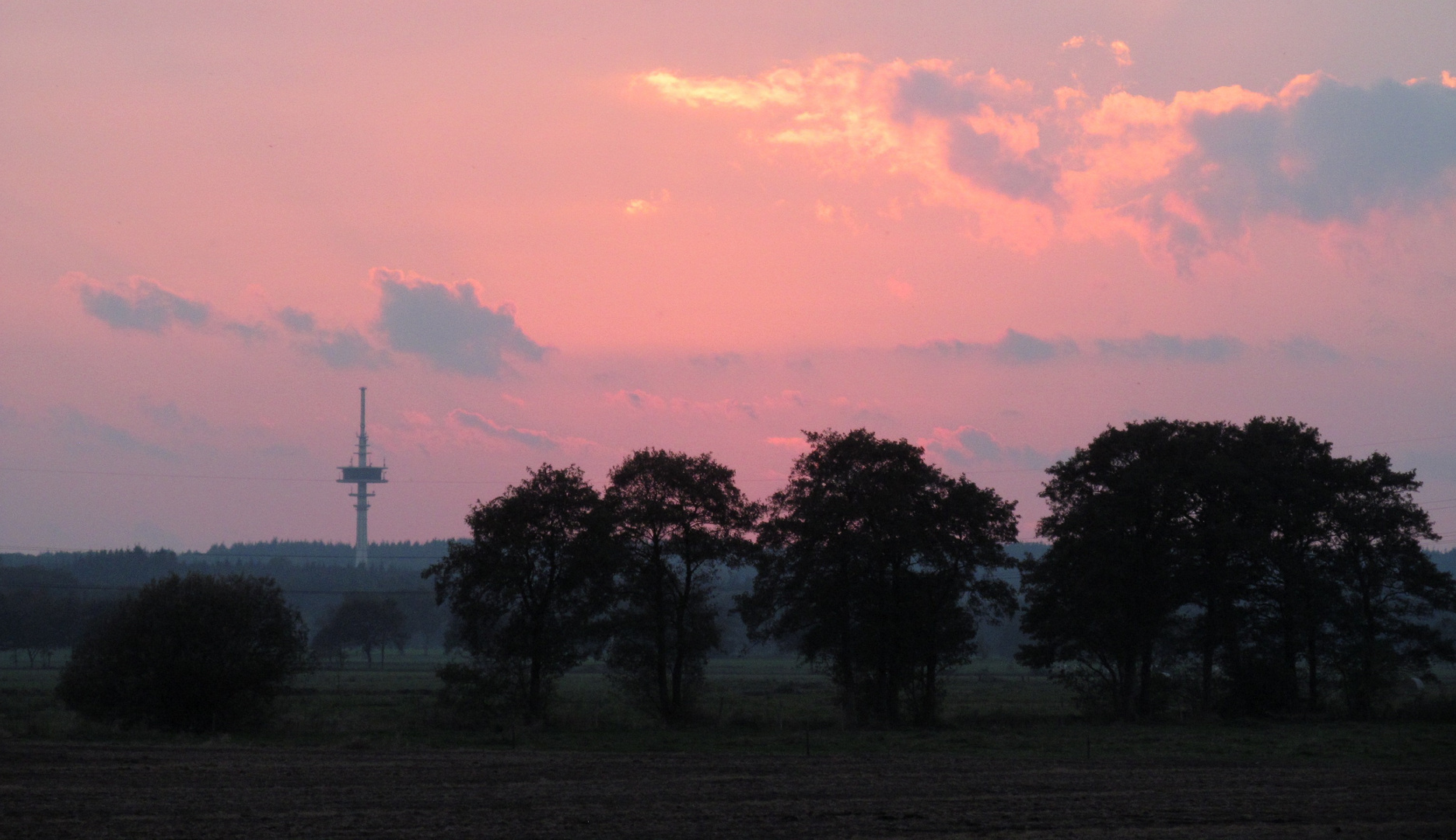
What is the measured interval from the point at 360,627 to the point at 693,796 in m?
124

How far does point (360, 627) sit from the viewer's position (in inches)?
5477

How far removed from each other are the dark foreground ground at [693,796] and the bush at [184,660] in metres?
8.27

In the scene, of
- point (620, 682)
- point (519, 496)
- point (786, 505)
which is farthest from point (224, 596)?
point (786, 505)

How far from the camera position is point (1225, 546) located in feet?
157

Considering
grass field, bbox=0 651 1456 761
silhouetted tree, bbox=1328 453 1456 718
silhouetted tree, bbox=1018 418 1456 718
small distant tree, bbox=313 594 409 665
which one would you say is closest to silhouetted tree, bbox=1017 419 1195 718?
silhouetted tree, bbox=1018 418 1456 718

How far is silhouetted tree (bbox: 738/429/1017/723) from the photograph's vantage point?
1844 inches

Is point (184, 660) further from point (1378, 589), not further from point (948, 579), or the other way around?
point (1378, 589)

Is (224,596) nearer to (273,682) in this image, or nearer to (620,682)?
(273,682)

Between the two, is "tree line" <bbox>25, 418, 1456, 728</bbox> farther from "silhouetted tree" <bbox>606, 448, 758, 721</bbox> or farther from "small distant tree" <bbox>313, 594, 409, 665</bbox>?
"small distant tree" <bbox>313, 594, 409, 665</bbox>

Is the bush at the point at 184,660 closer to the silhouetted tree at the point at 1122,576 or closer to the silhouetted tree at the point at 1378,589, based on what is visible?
the silhouetted tree at the point at 1122,576

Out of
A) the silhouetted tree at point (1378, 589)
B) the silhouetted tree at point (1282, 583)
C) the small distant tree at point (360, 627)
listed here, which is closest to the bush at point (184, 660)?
the silhouetted tree at point (1282, 583)

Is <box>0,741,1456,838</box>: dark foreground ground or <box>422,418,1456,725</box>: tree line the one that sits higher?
<box>422,418,1456,725</box>: tree line

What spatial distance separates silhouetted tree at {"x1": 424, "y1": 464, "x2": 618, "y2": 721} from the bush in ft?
23.0

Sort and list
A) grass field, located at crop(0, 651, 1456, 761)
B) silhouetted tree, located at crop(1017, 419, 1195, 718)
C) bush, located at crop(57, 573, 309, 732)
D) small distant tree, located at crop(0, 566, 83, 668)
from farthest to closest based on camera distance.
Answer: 1. small distant tree, located at crop(0, 566, 83, 668)
2. silhouetted tree, located at crop(1017, 419, 1195, 718)
3. bush, located at crop(57, 573, 309, 732)
4. grass field, located at crop(0, 651, 1456, 761)
